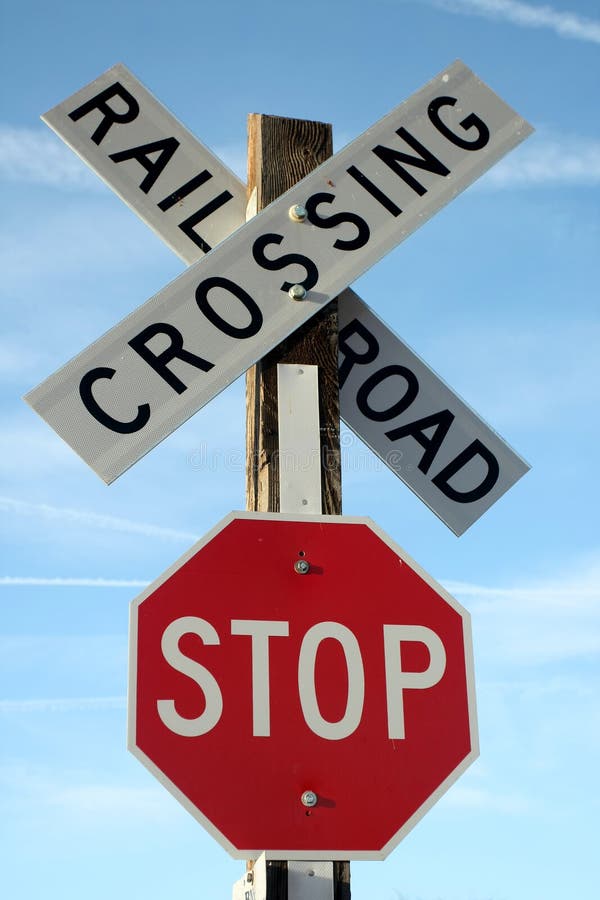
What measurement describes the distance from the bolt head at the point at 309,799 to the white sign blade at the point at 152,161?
59.9 inches

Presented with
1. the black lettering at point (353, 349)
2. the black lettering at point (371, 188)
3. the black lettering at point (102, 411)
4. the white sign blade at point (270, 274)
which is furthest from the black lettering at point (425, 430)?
the black lettering at point (102, 411)

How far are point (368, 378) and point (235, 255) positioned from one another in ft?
1.67

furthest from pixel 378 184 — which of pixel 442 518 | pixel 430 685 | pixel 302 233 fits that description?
pixel 430 685

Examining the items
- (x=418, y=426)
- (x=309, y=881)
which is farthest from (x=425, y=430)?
(x=309, y=881)

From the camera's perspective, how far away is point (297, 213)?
→ 9.13 feet

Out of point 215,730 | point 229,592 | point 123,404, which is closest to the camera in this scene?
point 215,730

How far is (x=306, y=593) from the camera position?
93.7 inches

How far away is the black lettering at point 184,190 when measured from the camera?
3.03m

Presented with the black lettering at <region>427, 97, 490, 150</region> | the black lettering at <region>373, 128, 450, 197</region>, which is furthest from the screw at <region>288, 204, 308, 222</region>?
the black lettering at <region>427, 97, 490, 150</region>

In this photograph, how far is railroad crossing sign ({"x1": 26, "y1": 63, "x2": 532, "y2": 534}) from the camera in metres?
2.54

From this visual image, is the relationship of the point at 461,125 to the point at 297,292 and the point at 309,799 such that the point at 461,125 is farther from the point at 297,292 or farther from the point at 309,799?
the point at 309,799

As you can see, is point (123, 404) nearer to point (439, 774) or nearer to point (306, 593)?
point (306, 593)

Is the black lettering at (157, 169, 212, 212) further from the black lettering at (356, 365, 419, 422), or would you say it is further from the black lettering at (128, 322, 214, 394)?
the black lettering at (356, 365, 419, 422)

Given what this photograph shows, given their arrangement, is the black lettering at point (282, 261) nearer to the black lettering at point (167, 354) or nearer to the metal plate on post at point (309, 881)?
the black lettering at point (167, 354)
